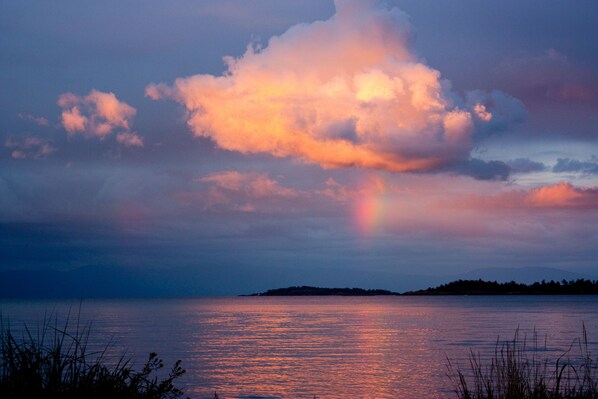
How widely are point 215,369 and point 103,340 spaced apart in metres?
25.1

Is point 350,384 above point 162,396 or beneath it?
beneath

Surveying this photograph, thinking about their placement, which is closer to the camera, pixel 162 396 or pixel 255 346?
pixel 162 396

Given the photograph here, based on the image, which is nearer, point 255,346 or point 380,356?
point 380,356

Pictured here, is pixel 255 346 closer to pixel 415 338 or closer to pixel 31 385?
pixel 415 338

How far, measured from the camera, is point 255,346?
60.4 m

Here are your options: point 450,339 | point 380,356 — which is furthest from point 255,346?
point 450,339

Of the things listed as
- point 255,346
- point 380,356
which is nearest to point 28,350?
point 380,356

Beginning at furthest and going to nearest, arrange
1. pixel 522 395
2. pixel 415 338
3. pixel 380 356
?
pixel 415 338
pixel 380 356
pixel 522 395

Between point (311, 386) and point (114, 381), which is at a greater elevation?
point (114, 381)

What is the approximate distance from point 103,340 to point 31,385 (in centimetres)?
5622

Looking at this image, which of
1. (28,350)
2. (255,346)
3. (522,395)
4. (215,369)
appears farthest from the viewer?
(255,346)

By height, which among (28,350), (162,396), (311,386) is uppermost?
(28,350)

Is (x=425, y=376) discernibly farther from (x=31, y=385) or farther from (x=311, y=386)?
(x=31, y=385)

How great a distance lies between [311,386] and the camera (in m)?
35.5
